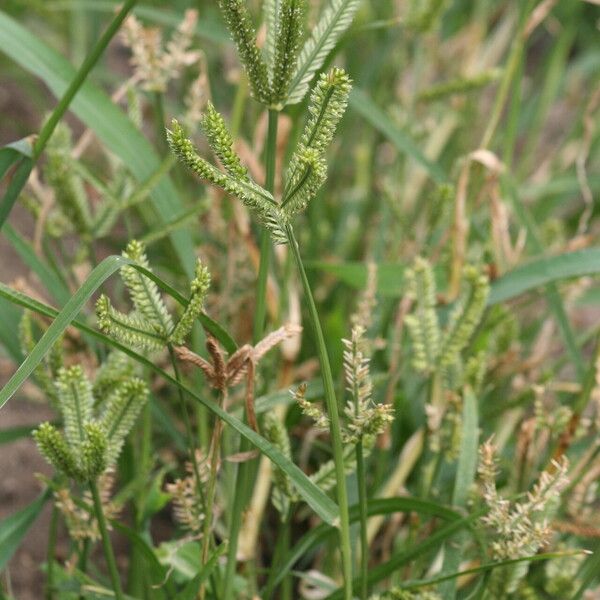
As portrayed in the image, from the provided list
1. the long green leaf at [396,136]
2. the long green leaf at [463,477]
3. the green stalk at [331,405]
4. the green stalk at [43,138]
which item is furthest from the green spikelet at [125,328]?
the long green leaf at [396,136]

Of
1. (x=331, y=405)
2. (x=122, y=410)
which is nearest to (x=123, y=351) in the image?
(x=122, y=410)

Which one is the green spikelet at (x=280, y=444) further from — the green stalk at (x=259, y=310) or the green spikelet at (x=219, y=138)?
the green spikelet at (x=219, y=138)

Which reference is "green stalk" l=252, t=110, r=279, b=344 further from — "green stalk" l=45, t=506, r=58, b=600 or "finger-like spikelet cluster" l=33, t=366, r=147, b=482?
"green stalk" l=45, t=506, r=58, b=600

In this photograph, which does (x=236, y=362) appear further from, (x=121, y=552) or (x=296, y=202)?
(x=121, y=552)

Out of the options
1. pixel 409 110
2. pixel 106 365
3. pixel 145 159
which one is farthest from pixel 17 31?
pixel 409 110

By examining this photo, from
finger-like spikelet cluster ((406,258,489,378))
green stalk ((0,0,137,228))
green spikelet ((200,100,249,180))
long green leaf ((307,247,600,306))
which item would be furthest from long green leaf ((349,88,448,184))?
green spikelet ((200,100,249,180))

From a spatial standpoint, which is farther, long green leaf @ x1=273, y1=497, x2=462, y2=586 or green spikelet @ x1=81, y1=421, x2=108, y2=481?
long green leaf @ x1=273, y1=497, x2=462, y2=586

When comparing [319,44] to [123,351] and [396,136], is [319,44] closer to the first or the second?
[123,351]
